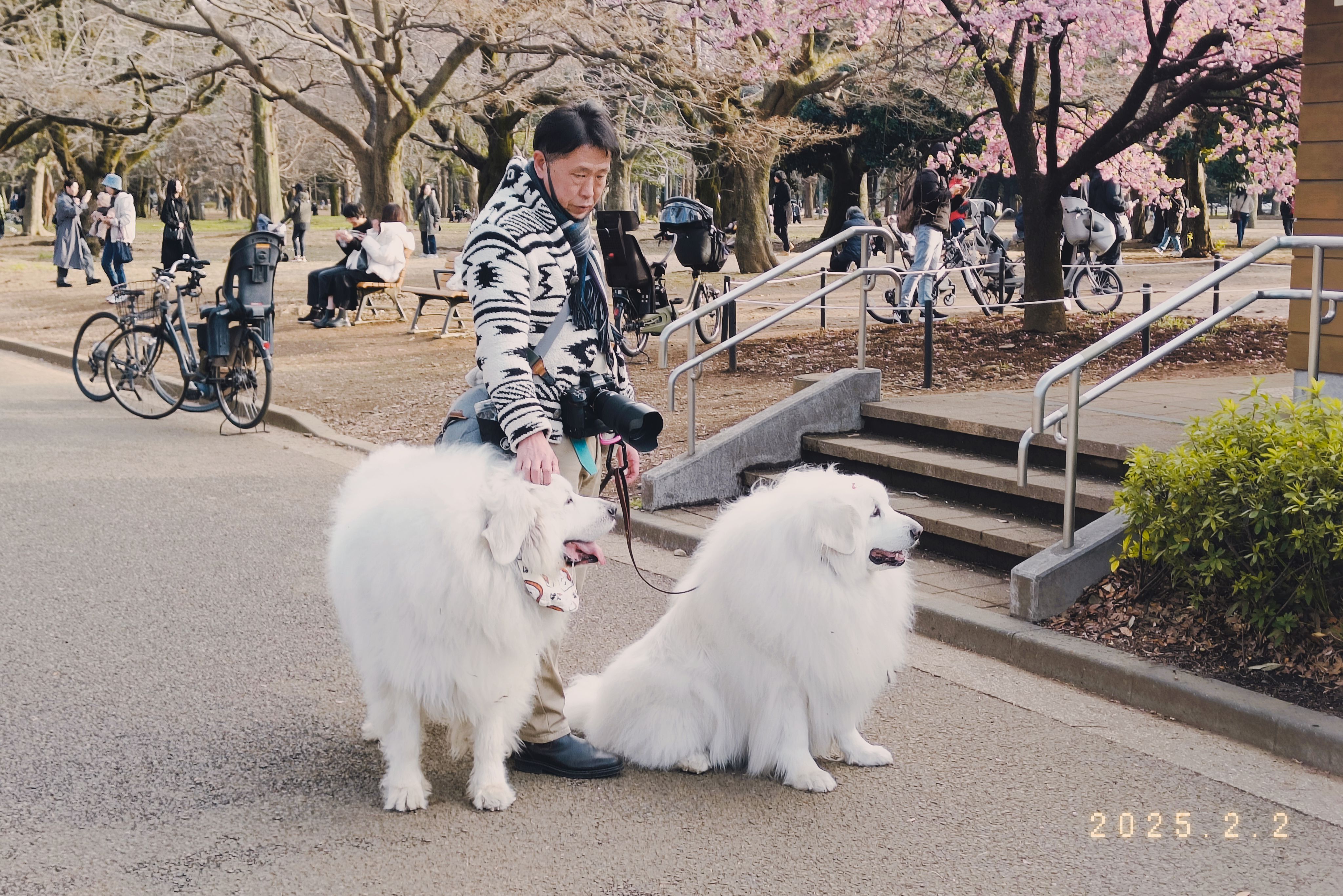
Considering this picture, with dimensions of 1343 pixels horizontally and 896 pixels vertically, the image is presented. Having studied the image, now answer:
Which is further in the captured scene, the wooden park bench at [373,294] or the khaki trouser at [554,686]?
the wooden park bench at [373,294]

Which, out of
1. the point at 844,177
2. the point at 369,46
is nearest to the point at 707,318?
the point at 369,46

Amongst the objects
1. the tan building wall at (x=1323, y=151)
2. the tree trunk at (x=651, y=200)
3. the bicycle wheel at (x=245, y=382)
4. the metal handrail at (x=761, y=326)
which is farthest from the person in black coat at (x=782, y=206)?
the tree trunk at (x=651, y=200)

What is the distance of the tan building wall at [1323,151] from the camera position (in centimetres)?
732

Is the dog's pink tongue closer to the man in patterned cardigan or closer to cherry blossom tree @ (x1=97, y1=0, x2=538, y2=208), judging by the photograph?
the man in patterned cardigan

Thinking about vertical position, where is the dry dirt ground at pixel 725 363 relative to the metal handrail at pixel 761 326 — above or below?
below

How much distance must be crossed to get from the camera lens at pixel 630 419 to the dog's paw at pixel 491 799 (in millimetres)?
1148

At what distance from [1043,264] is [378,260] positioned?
9.16m

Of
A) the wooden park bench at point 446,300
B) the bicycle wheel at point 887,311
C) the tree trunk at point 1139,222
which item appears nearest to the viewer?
the bicycle wheel at point 887,311

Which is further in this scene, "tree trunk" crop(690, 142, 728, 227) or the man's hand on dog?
"tree trunk" crop(690, 142, 728, 227)

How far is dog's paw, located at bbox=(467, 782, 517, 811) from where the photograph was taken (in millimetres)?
3863

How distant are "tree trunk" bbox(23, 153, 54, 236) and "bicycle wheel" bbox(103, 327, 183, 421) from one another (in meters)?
43.9

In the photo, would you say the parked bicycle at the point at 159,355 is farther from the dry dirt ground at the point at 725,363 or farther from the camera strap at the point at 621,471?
the camera strap at the point at 621,471

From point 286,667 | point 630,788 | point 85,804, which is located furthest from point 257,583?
point 630,788

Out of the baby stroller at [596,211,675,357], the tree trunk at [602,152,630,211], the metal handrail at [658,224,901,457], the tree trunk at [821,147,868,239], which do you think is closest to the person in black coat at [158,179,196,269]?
the baby stroller at [596,211,675,357]
